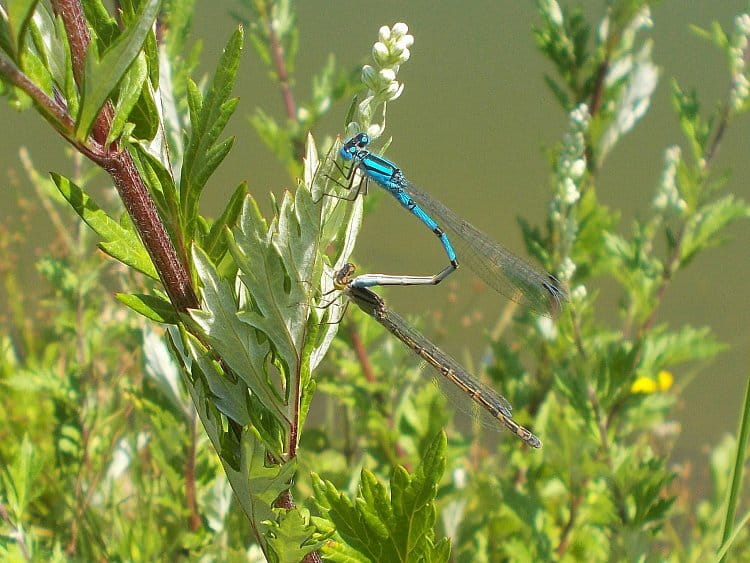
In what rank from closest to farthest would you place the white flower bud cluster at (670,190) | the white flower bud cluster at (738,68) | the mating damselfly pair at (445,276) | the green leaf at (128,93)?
1. the green leaf at (128,93)
2. the mating damselfly pair at (445,276)
3. the white flower bud cluster at (738,68)
4. the white flower bud cluster at (670,190)

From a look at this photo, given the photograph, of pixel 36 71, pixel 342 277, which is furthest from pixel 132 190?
pixel 342 277

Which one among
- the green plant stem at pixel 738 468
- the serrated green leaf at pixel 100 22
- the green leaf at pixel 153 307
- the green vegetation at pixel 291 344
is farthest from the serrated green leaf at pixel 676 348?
the serrated green leaf at pixel 100 22

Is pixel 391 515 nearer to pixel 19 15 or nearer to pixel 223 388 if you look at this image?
pixel 223 388

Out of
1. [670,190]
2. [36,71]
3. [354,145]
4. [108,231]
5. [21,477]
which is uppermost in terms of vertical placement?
[670,190]

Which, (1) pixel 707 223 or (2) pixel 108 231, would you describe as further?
(1) pixel 707 223

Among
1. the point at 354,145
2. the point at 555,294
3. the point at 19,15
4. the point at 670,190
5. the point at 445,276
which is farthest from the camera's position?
the point at 670,190

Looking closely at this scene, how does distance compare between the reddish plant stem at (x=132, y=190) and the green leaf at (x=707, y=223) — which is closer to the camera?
the reddish plant stem at (x=132, y=190)

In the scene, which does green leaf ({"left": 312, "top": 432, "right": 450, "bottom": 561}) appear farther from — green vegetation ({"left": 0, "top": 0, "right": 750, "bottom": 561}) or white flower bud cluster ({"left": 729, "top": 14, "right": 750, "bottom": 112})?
white flower bud cluster ({"left": 729, "top": 14, "right": 750, "bottom": 112})

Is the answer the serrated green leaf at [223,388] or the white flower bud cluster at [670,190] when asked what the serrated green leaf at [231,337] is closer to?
the serrated green leaf at [223,388]

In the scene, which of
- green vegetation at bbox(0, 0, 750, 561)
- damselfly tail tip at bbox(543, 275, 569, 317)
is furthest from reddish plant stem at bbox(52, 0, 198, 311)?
damselfly tail tip at bbox(543, 275, 569, 317)
